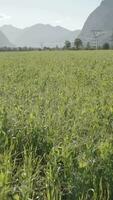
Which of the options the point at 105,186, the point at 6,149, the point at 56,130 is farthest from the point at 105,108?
the point at 105,186

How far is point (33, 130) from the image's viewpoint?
5.54 metres

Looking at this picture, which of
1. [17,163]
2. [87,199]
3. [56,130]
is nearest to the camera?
[87,199]

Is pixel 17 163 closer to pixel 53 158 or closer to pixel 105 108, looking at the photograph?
pixel 53 158

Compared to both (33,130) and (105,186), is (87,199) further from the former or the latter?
(33,130)

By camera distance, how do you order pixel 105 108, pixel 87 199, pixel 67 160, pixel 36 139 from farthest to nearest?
pixel 105 108 < pixel 36 139 < pixel 67 160 < pixel 87 199

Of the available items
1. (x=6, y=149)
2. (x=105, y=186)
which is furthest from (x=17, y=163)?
(x=105, y=186)

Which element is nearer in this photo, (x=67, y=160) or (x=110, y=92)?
(x=67, y=160)

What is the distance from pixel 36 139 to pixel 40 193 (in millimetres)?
1413

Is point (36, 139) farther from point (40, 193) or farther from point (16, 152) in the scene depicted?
point (40, 193)

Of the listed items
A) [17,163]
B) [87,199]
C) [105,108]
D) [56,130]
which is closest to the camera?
[87,199]

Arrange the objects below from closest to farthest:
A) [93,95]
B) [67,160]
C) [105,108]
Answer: [67,160] → [105,108] → [93,95]

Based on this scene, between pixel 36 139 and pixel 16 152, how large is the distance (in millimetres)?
373

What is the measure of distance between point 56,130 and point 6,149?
1003mm

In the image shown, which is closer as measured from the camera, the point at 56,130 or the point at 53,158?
the point at 53,158
